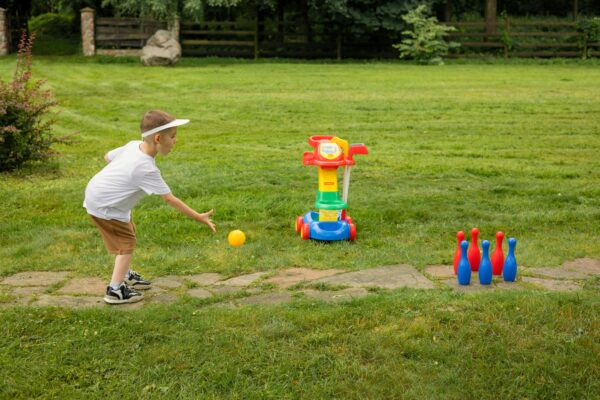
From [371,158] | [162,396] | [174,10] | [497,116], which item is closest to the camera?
[162,396]

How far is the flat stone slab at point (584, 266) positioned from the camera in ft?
19.2

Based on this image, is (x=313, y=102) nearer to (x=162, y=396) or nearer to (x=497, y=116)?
(x=497, y=116)

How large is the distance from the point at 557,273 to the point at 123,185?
123 inches

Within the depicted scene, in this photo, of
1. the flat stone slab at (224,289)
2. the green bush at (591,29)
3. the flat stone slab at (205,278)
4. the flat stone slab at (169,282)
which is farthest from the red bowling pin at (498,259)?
the green bush at (591,29)

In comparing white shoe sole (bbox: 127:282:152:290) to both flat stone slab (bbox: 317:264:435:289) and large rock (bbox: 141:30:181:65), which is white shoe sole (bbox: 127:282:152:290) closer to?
flat stone slab (bbox: 317:264:435:289)

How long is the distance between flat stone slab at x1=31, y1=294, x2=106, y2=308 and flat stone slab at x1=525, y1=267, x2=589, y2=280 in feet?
10.0

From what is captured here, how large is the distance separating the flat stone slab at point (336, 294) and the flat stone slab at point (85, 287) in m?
1.43

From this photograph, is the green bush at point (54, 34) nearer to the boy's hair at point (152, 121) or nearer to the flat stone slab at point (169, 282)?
the flat stone slab at point (169, 282)

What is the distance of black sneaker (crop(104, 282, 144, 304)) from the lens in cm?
524

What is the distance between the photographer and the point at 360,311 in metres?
4.91

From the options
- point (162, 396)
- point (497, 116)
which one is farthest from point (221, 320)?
point (497, 116)

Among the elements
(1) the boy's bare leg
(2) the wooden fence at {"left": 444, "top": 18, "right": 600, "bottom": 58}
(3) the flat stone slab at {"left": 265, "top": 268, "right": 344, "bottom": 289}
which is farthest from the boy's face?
(2) the wooden fence at {"left": 444, "top": 18, "right": 600, "bottom": 58}

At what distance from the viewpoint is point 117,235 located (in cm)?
539

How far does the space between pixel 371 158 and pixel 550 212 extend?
303cm
